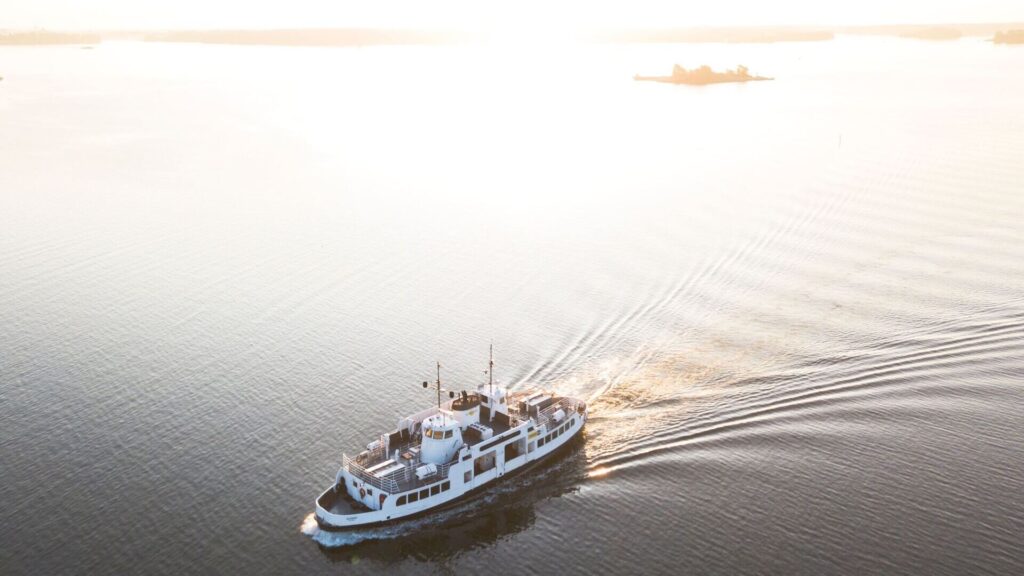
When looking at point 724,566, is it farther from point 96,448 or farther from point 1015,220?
point 1015,220

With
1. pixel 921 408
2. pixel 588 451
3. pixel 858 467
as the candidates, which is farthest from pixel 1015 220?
pixel 588 451

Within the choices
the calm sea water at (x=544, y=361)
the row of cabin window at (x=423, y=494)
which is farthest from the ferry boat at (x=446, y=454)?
the calm sea water at (x=544, y=361)

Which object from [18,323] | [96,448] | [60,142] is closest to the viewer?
[96,448]

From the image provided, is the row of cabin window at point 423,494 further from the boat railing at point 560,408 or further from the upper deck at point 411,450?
the boat railing at point 560,408

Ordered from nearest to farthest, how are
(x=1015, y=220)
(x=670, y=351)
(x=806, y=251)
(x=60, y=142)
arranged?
(x=670, y=351) < (x=806, y=251) < (x=1015, y=220) < (x=60, y=142)

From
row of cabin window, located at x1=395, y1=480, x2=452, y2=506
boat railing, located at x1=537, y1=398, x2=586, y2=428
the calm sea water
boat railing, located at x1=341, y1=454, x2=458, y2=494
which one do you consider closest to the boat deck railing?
boat railing, located at x1=341, y1=454, x2=458, y2=494

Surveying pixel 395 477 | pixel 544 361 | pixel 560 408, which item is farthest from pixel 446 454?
pixel 544 361
